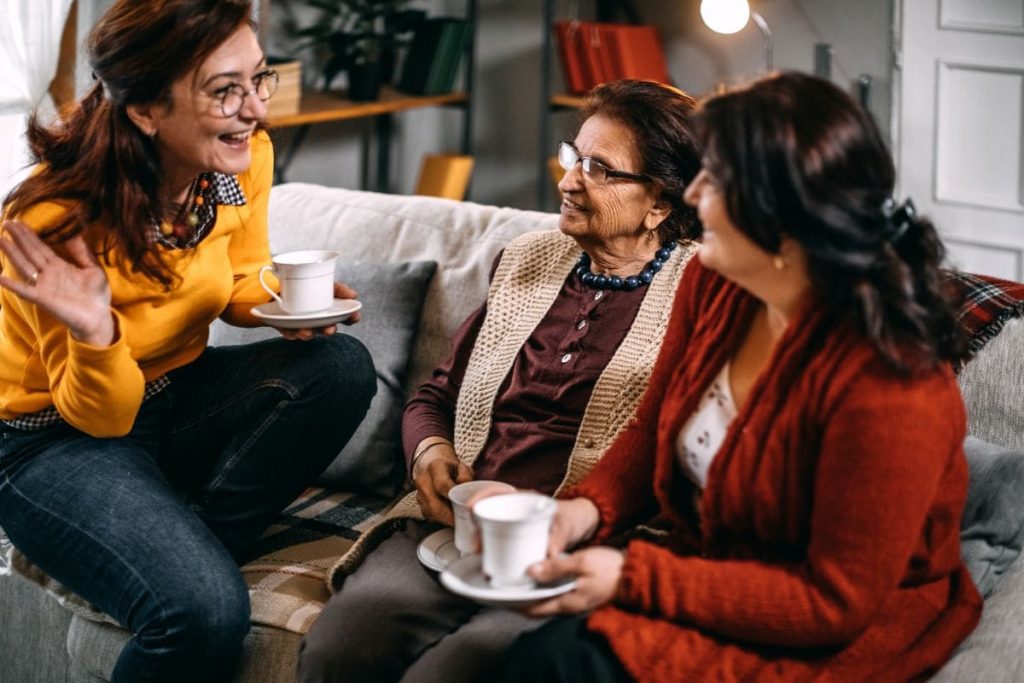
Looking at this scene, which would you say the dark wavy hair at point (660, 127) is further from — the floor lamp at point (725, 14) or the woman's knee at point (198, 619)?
the floor lamp at point (725, 14)

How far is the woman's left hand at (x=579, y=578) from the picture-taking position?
1.30m

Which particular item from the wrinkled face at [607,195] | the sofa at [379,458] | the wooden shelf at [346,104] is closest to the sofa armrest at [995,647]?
the sofa at [379,458]

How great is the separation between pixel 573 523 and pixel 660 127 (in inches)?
27.1

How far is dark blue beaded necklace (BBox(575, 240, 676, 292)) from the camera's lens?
1.89 m

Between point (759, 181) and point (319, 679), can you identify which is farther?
point (319, 679)

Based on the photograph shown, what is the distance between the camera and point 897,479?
1238 millimetres

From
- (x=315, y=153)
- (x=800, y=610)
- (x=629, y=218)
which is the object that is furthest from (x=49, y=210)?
(x=315, y=153)

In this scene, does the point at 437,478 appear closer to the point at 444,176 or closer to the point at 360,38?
the point at 360,38

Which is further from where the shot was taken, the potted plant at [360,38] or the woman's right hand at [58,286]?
the potted plant at [360,38]

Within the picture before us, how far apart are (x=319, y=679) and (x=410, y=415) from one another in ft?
1.73

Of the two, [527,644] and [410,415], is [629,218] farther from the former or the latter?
[527,644]

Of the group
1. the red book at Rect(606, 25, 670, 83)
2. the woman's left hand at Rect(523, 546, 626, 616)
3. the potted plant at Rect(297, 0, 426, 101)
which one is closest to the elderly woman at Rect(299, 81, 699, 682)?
the woman's left hand at Rect(523, 546, 626, 616)

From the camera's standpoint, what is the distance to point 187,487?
2008 mm

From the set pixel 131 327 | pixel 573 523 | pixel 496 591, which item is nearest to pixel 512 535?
pixel 496 591
